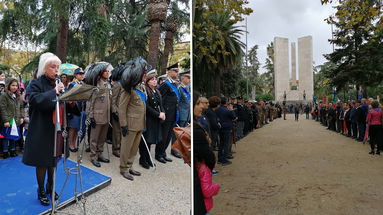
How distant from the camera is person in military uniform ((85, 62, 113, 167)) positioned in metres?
1.33

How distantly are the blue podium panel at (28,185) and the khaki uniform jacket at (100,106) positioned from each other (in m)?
0.28

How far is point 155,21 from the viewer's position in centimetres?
144

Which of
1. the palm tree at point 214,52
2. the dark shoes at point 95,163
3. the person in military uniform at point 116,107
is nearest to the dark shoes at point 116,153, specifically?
the person in military uniform at point 116,107

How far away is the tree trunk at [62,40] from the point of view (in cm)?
130

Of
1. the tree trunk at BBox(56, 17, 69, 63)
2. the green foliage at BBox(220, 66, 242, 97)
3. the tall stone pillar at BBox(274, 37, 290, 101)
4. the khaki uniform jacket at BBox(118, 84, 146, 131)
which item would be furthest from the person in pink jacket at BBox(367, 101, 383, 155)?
the tree trunk at BBox(56, 17, 69, 63)

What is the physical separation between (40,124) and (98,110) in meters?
0.37

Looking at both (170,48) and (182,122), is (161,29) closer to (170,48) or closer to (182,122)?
(170,48)

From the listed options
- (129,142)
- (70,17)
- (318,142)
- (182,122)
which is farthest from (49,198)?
(318,142)

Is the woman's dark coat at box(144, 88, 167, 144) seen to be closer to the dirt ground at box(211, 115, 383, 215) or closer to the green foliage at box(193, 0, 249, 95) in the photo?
the green foliage at box(193, 0, 249, 95)

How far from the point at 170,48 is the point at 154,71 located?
0.16 meters

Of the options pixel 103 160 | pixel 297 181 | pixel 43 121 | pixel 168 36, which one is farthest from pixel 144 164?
pixel 297 181

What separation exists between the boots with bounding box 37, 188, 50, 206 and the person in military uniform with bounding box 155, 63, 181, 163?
60cm

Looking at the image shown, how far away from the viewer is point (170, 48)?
1.42m

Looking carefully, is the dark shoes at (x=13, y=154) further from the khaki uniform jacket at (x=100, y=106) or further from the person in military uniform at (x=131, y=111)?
the person in military uniform at (x=131, y=111)
